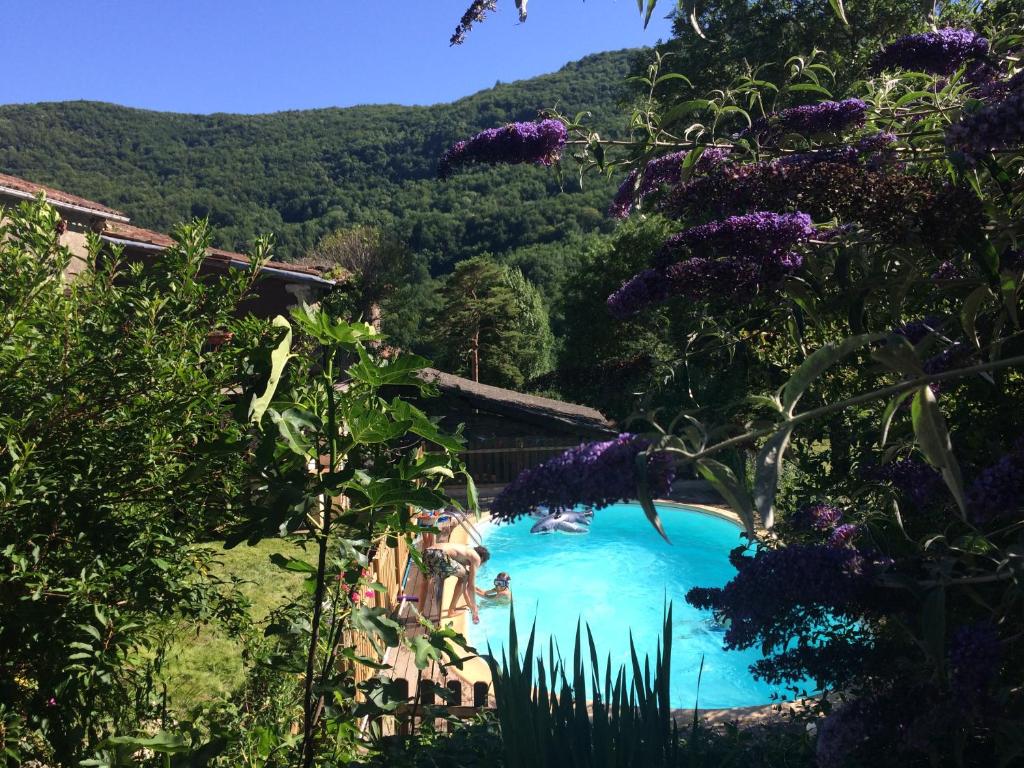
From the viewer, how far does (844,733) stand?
6.54 ft

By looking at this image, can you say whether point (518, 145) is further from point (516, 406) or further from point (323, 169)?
point (323, 169)

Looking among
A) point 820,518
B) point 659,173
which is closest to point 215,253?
point 659,173

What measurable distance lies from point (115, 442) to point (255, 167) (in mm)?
71769

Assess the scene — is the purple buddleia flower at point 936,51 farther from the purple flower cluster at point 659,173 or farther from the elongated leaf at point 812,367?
the elongated leaf at point 812,367

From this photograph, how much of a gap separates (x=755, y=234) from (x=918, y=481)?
732mm

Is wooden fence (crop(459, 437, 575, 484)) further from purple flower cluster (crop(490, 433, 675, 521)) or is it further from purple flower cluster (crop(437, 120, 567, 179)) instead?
purple flower cluster (crop(490, 433, 675, 521))

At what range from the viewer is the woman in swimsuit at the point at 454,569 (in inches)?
313

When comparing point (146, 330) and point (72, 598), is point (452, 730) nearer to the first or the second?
point (72, 598)

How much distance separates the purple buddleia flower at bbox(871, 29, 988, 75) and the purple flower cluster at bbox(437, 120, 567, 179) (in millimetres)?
1174

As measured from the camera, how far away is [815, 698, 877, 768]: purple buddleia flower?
198cm

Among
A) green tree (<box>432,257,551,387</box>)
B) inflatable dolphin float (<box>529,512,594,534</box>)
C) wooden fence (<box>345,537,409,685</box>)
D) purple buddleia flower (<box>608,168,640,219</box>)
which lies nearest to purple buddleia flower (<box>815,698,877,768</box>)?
purple buddleia flower (<box>608,168,640,219</box>)

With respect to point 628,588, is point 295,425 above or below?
above

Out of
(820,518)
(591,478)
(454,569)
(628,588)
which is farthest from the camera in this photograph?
(628,588)

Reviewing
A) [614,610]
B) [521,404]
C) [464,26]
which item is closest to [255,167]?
[521,404]
